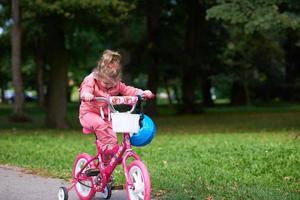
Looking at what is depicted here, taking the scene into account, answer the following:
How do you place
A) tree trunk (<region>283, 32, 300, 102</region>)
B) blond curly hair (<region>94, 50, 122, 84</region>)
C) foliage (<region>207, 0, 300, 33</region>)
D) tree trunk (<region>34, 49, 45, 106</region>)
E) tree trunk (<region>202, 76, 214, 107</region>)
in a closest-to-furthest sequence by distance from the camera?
blond curly hair (<region>94, 50, 122, 84</region>) < foliage (<region>207, 0, 300, 33</region>) < tree trunk (<region>34, 49, 45, 106</region>) < tree trunk (<region>202, 76, 214, 107</region>) < tree trunk (<region>283, 32, 300, 102</region>)

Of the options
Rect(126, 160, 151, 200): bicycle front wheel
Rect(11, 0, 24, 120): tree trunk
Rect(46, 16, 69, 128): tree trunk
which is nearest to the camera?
Rect(126, 160, 151, 200): bicycle front wheel

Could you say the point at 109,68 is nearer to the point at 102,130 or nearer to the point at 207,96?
the point at 102,130

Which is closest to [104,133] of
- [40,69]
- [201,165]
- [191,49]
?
[201,165]

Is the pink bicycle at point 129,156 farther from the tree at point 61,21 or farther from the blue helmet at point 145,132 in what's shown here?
the tree at point 61,21

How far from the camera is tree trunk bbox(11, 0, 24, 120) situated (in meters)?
23.0

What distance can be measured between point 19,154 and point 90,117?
22.0ft

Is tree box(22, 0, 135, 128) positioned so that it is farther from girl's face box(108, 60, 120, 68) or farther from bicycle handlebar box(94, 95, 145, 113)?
bicycle handlebar box(94, 95, 145, 113)

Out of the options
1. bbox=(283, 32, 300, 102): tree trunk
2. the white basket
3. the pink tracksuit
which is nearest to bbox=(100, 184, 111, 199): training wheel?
the pink tracksuit

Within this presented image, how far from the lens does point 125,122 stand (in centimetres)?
665

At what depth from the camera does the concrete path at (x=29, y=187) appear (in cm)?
827

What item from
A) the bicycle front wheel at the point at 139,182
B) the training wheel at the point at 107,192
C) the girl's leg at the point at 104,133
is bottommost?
the training wheel at the point at 107,192

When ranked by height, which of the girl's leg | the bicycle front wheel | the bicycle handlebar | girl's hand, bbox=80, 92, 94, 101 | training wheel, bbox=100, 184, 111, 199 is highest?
girl's hand, bbox=80, 92, 94, 101

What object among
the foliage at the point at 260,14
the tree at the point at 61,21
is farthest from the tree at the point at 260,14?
the tree at the point at 61,21

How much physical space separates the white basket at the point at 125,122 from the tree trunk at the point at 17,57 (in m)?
15.9
